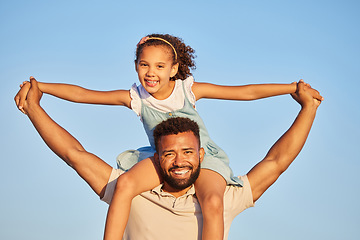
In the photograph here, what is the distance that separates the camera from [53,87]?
610 centimetres

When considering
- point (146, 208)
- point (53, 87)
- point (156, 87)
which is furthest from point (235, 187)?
point (53, 87)

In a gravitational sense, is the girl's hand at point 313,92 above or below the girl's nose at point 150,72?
above

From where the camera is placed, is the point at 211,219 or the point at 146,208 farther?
the point at 146,208

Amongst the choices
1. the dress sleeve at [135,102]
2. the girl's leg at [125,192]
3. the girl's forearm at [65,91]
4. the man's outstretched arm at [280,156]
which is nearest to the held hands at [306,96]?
the man's outstretched arm at [280,156]

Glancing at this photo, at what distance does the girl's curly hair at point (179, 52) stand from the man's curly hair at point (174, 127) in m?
0.97

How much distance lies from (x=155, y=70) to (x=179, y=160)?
3.71ft

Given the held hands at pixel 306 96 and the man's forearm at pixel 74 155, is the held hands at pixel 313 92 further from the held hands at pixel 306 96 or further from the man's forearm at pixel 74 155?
the man's forearm at pixel 74 155

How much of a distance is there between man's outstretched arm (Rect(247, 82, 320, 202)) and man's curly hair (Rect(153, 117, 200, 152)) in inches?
29.9

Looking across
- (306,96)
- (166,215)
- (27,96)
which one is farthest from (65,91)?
(306,96)

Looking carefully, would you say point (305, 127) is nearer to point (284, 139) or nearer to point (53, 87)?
point (284, 139)

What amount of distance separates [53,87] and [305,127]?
281cm

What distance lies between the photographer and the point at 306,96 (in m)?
6.10

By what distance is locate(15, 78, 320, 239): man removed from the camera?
17.6 feet

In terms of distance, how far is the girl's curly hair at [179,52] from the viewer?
6148 mm
